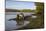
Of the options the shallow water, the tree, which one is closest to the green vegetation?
the tree

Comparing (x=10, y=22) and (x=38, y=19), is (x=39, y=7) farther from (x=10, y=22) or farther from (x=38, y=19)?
(x=10, y=22)

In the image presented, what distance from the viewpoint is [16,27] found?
108cm

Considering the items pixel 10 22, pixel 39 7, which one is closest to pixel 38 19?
pixel 39 7

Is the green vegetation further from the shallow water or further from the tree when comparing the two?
the shallow water

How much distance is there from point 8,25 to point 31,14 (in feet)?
1.12

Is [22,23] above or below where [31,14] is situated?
below

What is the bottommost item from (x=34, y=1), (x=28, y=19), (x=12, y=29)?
(x=12, y=29)

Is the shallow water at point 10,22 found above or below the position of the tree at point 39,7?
below

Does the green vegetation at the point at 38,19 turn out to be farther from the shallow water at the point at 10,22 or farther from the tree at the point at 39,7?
the shallow water at the point at 10,22

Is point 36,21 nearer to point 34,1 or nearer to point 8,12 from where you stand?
point 34,1

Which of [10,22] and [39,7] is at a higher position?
[39,7]

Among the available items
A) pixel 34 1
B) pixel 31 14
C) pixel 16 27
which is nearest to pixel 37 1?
pixel 34 1

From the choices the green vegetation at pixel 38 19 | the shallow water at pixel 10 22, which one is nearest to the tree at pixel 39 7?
the green vegetation at pixel 38 19

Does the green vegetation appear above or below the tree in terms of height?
below
